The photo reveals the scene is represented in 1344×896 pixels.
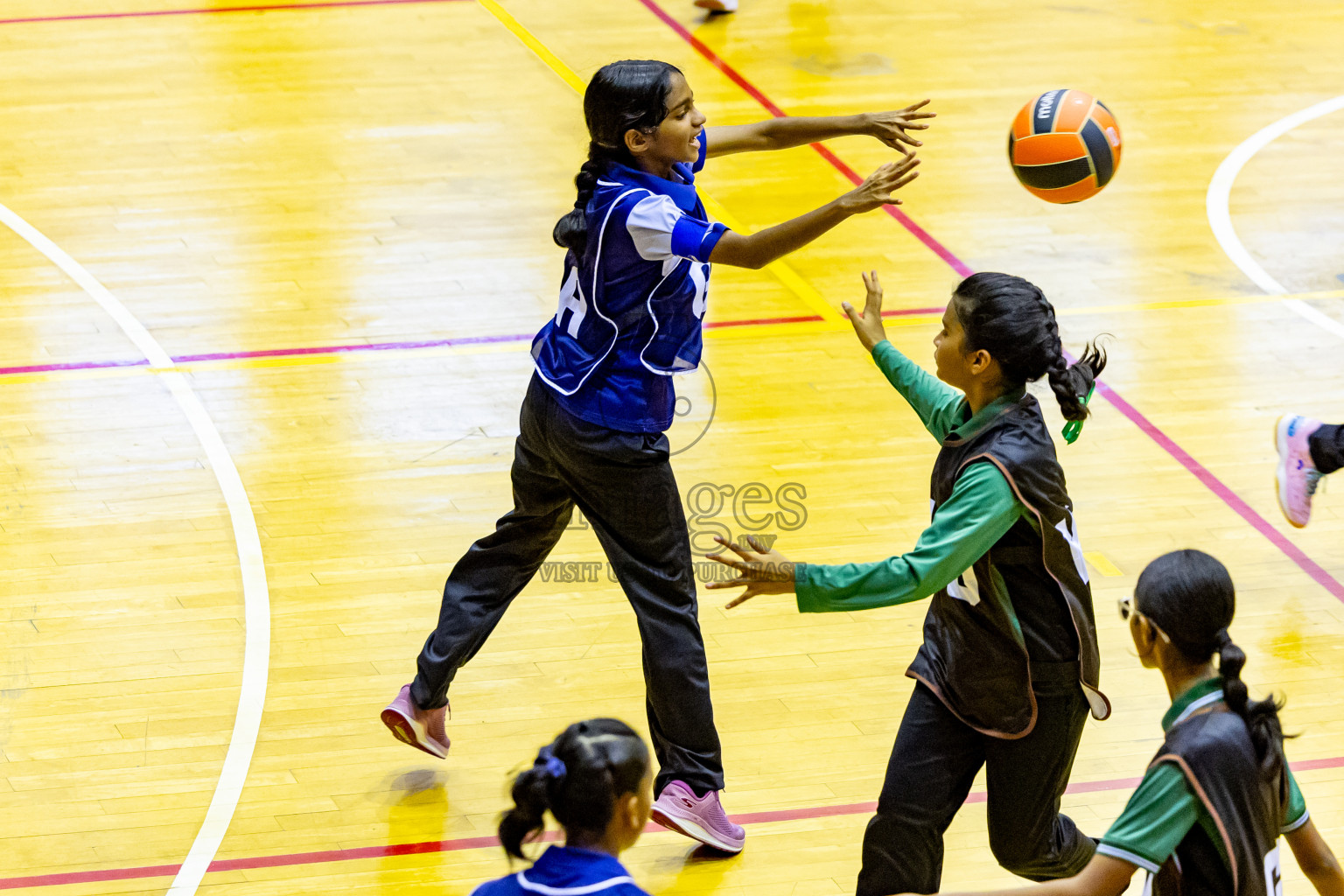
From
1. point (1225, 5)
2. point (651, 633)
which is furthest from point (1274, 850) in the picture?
point (1225, 5)

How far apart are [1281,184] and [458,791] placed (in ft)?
20.8

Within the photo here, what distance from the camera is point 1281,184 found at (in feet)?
29.2

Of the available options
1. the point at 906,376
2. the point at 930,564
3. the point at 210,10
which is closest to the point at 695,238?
the point at 906,376

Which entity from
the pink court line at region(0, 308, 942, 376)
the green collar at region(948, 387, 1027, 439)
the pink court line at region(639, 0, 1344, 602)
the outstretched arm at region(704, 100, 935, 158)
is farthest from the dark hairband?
the pink court line at region(0, 308, 942, 376)

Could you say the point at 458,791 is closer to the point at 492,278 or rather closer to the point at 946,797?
the point at 946,797

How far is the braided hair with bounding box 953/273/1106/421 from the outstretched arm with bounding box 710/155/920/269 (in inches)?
13.0

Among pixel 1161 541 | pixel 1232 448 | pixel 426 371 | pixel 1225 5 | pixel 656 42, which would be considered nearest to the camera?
pixel 1161 541

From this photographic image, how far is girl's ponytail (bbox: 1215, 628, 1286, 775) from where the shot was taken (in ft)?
8.96

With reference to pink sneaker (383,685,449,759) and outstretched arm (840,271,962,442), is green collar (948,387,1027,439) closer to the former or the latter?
outstretched arm (840,271,962,442)

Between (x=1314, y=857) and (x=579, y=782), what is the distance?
53.6 inches

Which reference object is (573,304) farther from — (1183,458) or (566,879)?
(1183,458)

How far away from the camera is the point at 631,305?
4051 mm

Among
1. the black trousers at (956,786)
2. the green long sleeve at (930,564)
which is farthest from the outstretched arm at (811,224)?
the black trousers at (956,786)

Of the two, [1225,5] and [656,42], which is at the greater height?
[1225,5]
